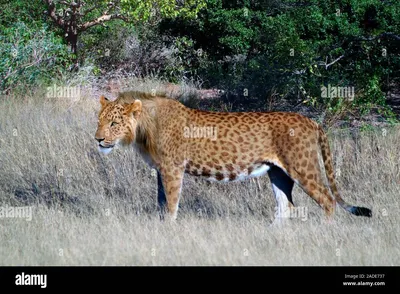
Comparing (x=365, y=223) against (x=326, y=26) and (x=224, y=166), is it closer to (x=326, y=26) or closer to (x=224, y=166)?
(x=224, y=166)

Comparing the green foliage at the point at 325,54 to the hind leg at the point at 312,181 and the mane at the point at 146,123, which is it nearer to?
the hind leg at the point at 312,181

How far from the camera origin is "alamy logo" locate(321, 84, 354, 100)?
→ 14.6m

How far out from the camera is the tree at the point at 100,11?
20.0 meters

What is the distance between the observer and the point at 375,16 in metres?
16.7

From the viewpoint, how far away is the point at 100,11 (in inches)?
884

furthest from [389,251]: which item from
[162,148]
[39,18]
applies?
[39,18]

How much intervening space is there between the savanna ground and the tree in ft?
20.3
